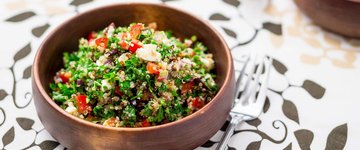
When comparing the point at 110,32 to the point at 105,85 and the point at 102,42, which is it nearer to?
the point at 102,42

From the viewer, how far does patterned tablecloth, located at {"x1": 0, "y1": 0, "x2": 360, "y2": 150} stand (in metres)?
1.75

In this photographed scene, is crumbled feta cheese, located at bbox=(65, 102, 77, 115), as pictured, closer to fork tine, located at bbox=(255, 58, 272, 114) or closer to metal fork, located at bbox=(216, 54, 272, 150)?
metal fork, located at bbox=(216, 54, 272, 150)

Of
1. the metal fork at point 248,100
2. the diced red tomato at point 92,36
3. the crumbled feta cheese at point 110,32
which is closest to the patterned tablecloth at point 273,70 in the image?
the metal fork at point 248,100

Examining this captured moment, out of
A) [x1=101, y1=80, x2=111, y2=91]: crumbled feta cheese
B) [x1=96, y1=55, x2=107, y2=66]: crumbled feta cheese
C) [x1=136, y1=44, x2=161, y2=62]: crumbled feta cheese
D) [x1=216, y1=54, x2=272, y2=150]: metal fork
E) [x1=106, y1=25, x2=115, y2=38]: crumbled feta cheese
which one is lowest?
[x1=216, y1=54, x2=272, y2=150]: metal fork

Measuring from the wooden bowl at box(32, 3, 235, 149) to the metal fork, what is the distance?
56 millimetres

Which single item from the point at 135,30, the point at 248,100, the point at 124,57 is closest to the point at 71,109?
the point at 124,57

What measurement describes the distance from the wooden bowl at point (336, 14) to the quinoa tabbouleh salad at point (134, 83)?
0.67 m

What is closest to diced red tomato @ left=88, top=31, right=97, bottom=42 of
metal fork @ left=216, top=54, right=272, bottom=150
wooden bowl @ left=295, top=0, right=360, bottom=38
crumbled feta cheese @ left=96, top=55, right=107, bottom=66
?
crumbled feta cheese @ left=96, top=55, right=107, bottom=66

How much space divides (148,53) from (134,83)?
11 centimetres

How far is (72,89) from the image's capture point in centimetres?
165

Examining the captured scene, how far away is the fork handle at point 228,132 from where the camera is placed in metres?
1.64

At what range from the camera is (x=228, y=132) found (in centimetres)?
169

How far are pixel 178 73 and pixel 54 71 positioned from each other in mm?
524

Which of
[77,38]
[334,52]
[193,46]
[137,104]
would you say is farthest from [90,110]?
[334,52]
